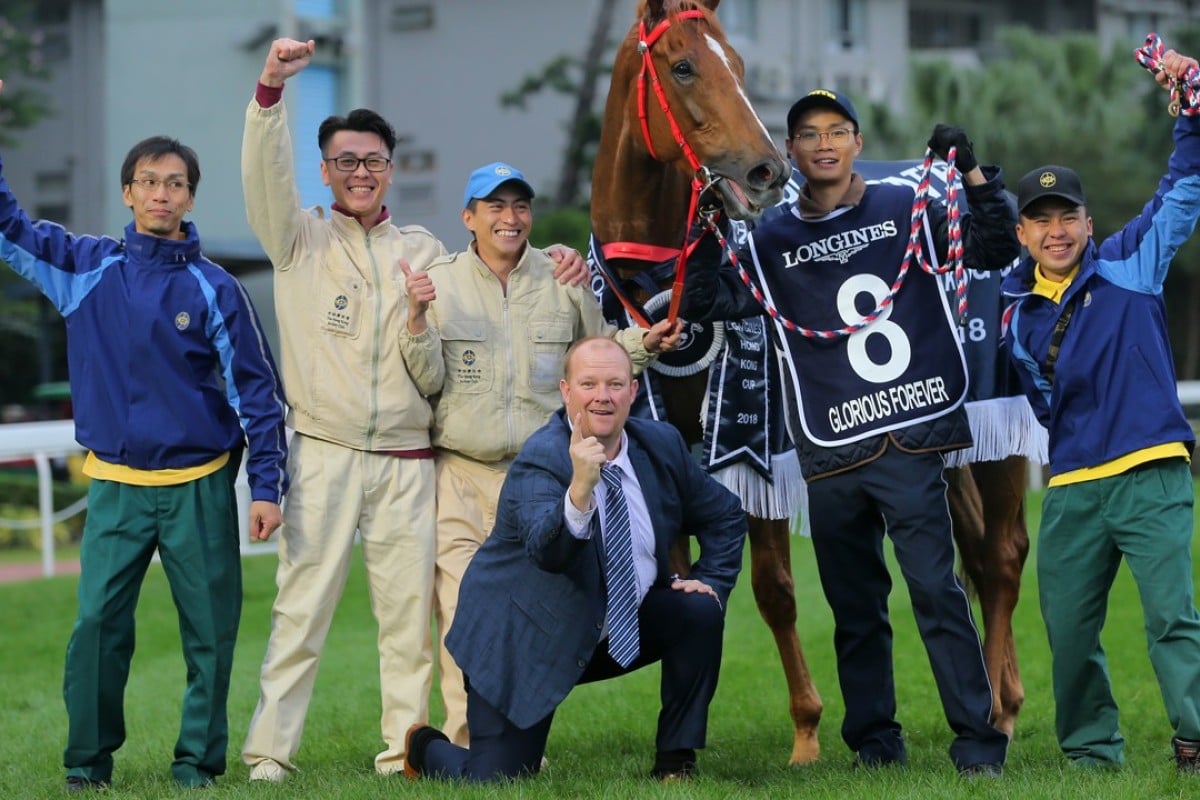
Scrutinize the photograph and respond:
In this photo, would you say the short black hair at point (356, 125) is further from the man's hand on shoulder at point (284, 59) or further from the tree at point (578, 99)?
the tree at point (578, 99)

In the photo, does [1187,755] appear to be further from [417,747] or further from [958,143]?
[417,747]

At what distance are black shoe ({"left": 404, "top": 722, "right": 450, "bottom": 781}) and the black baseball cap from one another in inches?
94.2

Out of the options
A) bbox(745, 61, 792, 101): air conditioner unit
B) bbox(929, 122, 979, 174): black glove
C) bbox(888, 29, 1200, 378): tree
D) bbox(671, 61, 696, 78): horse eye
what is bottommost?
bbox(929, 122, 979, 174): black glove

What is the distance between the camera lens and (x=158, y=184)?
493 cm

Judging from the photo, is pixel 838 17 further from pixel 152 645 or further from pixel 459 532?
pixel 459 532

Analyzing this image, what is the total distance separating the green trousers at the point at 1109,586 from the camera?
4.66m

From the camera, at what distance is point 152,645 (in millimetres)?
9320

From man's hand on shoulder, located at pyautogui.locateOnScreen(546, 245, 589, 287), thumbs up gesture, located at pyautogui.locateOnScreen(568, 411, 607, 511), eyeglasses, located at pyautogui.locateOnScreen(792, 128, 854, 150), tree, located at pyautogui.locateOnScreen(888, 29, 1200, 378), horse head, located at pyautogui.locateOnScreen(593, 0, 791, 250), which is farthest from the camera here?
tree, located at pyautogui.locateOnScreen(888, 29, 1200, 378)

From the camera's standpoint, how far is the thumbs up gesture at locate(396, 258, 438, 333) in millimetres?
4980

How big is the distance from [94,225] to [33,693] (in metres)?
20.4

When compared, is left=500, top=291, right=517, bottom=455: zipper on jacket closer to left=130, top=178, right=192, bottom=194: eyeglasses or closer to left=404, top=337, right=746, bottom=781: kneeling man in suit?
left=404, top=337, right=746, bottom=781: kneeling man in suit

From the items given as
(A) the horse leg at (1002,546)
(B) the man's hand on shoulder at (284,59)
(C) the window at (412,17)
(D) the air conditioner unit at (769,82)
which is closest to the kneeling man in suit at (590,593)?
(B) the man's hand on shoulder at (284,59)

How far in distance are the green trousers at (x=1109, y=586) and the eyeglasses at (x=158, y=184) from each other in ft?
9.28

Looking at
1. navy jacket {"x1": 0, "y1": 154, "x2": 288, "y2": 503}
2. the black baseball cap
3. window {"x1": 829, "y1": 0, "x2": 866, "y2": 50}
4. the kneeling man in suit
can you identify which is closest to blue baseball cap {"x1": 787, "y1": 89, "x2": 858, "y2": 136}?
the black baseball cap
